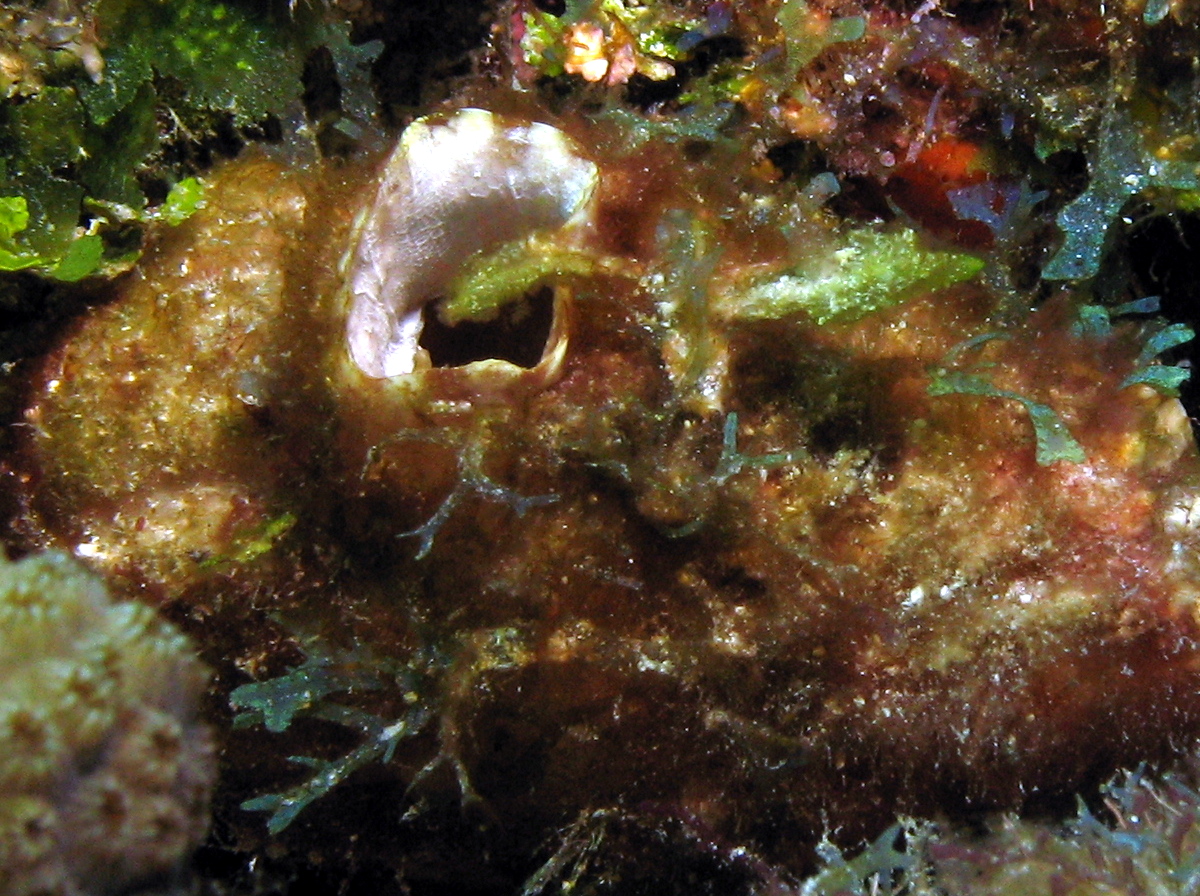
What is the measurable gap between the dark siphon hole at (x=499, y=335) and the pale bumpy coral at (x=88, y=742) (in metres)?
1.37

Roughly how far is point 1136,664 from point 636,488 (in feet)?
5.08

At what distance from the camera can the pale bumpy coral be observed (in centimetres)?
Answer: 121

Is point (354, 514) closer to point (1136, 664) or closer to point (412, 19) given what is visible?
point (412, 19)

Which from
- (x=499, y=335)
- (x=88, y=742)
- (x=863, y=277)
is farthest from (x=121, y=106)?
(x=863, y=277)

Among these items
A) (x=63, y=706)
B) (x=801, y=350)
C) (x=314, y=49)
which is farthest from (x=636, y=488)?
(x=314, y=49)

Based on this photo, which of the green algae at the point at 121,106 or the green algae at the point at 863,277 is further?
the green algae at the point at 121,106

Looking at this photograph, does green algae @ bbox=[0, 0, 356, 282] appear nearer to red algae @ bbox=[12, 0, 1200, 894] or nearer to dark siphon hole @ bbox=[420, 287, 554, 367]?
red algae @ bbox=[12, 0, 1200, 894]

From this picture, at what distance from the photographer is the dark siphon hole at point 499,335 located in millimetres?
2500

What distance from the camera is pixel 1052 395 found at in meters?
2.27

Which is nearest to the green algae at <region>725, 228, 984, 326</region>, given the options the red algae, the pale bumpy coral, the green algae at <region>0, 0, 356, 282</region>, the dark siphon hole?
the red algae

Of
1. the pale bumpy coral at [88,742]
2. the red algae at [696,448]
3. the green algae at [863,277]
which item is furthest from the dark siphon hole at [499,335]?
the pale bumpy coral at [88,742]

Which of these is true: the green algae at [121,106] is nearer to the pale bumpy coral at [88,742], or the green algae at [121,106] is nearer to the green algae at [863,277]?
the pale bumpy coral at [88,742]

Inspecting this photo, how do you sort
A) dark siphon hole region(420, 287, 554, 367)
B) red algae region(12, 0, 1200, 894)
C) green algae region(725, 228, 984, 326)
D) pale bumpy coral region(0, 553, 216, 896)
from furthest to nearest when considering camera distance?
dark siphon hole region(420, 287, 554, 367) → red algae region(12, 0, 1200, 894) → green algae region(725, 228, 984, 326) → pale bumpy coral region(0, 553, 216, 896)

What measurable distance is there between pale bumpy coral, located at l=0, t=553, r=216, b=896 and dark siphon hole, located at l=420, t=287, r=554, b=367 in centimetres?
137
